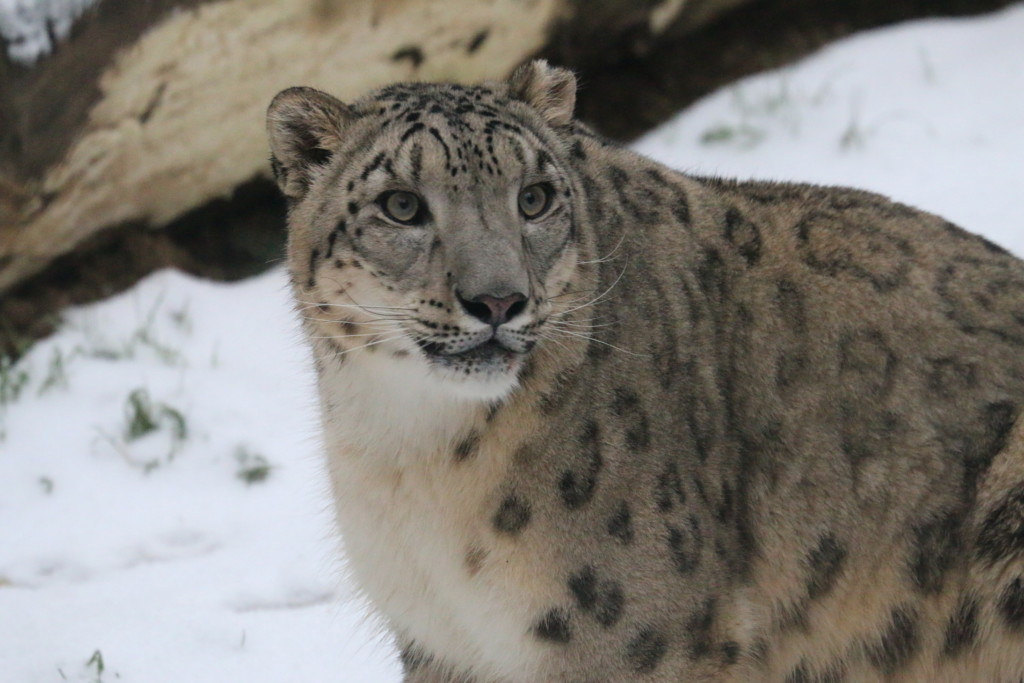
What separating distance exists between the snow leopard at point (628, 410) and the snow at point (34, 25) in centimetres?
285

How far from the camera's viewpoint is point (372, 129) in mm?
4336

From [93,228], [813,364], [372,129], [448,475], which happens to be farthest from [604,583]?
[93,228]

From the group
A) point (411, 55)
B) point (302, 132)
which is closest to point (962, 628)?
point (302, 132)

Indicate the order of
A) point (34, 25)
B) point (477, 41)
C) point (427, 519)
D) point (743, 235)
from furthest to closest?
point (477, 41) → point (34, 25) → point (743, 235) → point (427, 519)

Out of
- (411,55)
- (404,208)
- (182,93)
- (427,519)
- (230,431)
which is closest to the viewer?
(404,208)

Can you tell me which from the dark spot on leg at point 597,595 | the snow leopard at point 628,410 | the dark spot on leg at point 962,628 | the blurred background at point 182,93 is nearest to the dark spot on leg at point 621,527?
the snow leopard at point 628,410

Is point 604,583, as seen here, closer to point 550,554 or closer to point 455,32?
point 550,554

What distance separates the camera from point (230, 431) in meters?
7.04

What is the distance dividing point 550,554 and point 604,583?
176 millimetres

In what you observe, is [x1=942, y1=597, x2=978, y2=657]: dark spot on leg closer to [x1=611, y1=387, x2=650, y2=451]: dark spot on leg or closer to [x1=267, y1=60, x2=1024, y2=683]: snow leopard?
[x1=267, y1=60, x2=1024, y2=683]: snow leopard

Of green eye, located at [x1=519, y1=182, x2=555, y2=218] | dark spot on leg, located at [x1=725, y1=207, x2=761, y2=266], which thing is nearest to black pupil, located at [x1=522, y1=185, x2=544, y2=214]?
green eye, located at [x1=519, y1=182, x2=555, y2=218]

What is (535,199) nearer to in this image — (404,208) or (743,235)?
(404,208)

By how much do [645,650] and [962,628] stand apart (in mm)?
1048

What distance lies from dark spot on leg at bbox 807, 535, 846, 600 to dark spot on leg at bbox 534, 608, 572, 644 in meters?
0.85
